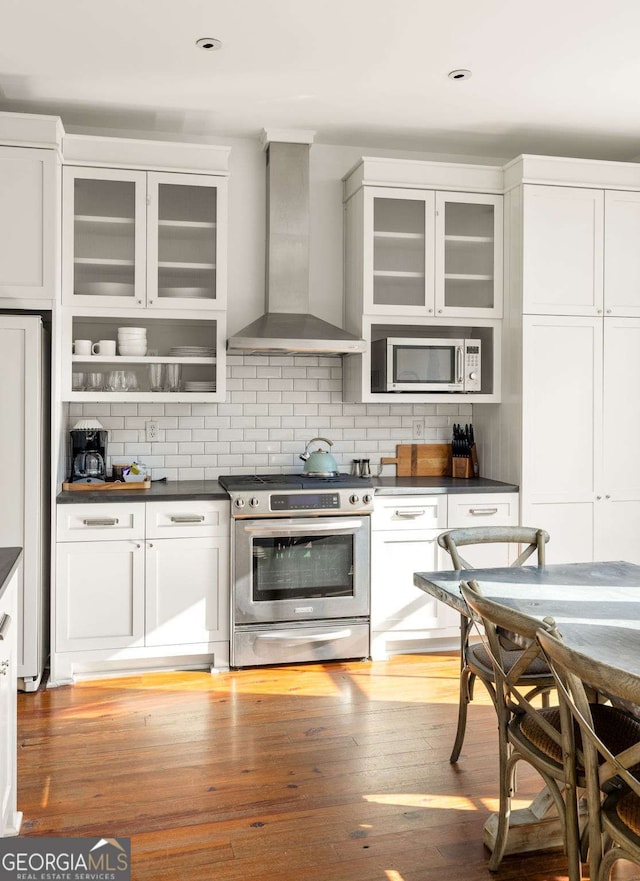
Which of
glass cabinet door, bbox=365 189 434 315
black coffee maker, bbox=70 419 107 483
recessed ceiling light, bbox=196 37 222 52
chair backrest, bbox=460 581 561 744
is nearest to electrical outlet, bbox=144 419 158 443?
black coffee maker, bbox=70 419 107 483

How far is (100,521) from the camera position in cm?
380

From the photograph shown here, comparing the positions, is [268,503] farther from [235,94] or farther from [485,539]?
[235,94]

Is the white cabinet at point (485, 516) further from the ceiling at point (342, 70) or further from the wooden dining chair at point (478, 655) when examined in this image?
the ceiling at point (342, 70)

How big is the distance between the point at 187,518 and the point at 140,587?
16.4 inches

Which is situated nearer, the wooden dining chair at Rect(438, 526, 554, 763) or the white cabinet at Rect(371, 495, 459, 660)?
the wooden dining chair at Rect(438, 526, 554, 763)

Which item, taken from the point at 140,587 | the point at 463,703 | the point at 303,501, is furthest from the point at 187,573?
the point at 463,703

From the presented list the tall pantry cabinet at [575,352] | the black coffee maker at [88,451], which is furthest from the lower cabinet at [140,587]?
the tall pantry cabinet at [575,352]

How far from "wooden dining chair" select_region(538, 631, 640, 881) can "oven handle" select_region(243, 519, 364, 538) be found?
224 cm

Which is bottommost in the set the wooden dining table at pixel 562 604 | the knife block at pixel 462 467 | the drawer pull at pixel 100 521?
the wooden dining table at pixel 562 604

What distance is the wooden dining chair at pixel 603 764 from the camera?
1.51m

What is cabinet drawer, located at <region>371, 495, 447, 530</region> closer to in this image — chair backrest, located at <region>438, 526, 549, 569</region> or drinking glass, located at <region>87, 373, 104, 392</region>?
chair backrest, located at <region>438, 526, 549, 569</region>

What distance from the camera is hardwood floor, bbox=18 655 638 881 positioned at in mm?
2305

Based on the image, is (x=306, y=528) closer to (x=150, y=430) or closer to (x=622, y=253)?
(x=150, y=430)

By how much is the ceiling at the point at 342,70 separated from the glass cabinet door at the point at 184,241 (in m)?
0.41
